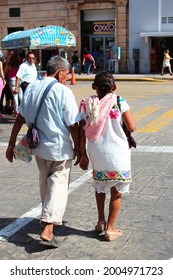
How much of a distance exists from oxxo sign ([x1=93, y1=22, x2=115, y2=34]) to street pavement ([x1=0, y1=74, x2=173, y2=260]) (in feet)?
78.2

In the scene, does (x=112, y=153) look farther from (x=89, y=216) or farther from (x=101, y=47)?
(x=101, y=47)

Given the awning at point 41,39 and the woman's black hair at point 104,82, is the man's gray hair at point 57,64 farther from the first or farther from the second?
the awning at point 41,39

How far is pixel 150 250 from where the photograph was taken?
4184 millimetres

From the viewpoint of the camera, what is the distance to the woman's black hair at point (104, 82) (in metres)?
4.23

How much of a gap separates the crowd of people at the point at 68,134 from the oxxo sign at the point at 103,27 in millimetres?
27643

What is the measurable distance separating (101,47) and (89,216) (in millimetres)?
27656

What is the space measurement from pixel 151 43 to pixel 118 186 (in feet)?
88.7

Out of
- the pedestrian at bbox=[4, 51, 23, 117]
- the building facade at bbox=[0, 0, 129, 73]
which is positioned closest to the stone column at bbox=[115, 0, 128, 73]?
the building facade at bbox=[0, 0, 129, 73]

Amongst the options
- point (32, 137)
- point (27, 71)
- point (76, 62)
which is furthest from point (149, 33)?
point (32, 137)

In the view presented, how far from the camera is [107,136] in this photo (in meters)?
4.23

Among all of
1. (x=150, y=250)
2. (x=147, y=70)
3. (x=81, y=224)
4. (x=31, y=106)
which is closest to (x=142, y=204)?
(x=81, y=224)

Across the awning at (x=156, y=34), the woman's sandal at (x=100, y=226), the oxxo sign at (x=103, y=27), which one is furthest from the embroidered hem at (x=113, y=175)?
the oxxo sign at (x=103, y=27)

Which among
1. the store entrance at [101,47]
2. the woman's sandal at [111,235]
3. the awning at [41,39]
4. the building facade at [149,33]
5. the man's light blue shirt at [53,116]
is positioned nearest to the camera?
the man's light blue shirt at [53,116]
